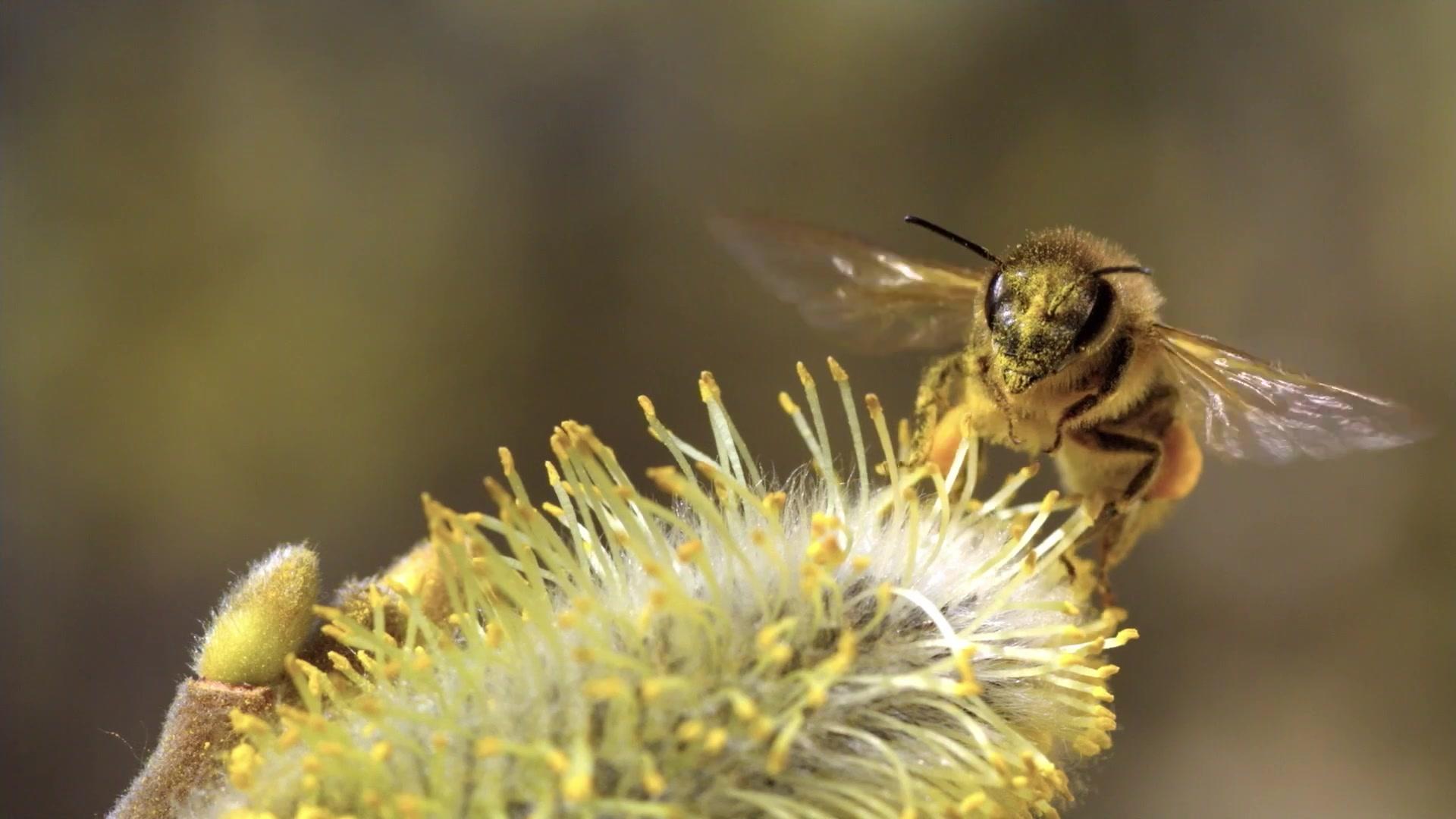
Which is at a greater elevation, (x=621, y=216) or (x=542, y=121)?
(x=542, y=121)

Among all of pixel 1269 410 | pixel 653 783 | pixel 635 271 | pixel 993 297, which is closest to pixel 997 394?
pixel 993 297

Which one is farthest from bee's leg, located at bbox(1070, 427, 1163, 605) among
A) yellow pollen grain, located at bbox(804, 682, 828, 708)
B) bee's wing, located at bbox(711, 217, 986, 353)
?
yellow pollen grain, located at bbox(804, 682, 828, 708)

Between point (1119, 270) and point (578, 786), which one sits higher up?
point (1119, 270)

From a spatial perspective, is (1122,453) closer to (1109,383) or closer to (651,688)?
(1109,383)

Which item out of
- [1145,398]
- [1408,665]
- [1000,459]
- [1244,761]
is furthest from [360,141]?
[1408,665]

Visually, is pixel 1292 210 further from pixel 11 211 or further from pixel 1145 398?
pixel 11 211

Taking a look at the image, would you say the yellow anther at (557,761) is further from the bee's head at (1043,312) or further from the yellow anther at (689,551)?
the bee's head at (1043,312)

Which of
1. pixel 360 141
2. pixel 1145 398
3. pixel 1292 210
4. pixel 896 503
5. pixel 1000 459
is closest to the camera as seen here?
pixel 896 503
